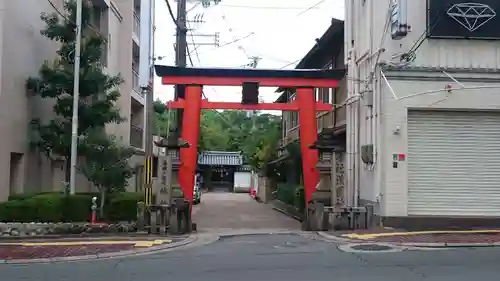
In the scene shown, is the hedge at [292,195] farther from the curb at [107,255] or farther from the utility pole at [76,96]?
the curb at [107,255]

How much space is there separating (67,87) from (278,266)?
11093 mm

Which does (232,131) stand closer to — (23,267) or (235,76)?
(235,76)

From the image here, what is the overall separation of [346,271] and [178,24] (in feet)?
53.1

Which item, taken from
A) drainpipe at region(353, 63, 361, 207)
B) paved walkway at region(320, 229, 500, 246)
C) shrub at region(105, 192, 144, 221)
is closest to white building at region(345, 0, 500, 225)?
paved walkway at region(320, 229, 500, 246)

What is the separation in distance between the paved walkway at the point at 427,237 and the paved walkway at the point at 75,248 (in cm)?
454

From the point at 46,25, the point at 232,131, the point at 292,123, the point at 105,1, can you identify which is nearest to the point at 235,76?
the point at 46,25

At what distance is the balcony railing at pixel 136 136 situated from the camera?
114 ft

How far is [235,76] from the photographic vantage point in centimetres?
2142

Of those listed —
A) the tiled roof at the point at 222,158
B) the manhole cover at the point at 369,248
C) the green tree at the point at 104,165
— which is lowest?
the manhole cover at the point at 369,248

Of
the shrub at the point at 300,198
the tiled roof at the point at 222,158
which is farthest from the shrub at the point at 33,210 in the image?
the tiled roof at the point at 222,158

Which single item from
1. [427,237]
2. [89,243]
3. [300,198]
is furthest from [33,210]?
[300,198]

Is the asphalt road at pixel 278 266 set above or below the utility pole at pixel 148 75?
below

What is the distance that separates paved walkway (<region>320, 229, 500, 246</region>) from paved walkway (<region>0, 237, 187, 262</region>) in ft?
14.9

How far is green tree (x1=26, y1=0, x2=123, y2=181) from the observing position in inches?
782
